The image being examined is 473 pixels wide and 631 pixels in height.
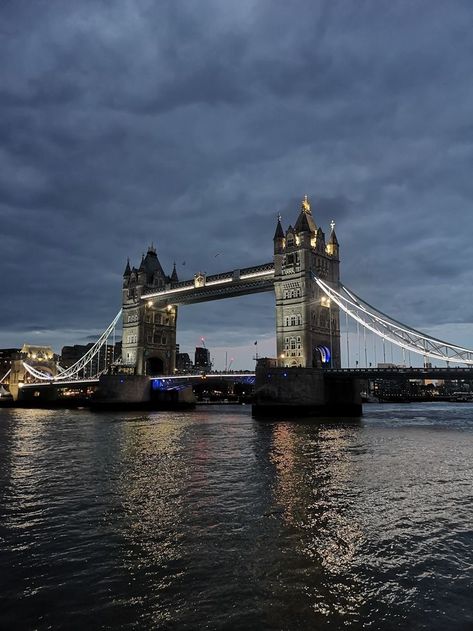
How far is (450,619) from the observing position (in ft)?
22.8

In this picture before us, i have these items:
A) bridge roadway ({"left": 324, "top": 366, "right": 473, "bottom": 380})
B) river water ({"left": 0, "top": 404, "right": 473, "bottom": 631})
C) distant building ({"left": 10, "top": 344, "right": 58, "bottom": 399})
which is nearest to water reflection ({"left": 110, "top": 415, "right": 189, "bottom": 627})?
river water ({"left": 0, "top": 404, "right": 473, "bottom": 631})

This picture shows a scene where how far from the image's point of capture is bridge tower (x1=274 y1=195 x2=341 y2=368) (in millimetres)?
67312

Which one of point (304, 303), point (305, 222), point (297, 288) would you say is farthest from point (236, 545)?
point (305, 222)

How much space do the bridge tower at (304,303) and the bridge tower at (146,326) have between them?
99.2ft

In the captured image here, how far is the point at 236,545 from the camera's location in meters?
10.1

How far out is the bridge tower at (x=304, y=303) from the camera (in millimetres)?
67312

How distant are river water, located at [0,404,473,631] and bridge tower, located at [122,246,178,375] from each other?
243ft

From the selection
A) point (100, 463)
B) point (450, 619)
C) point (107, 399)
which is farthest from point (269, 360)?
point (450, 619)

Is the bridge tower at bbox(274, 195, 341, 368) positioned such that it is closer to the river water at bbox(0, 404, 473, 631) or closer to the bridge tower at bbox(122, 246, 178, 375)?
the bridge tower at bbox(122, 246, 178, 375)

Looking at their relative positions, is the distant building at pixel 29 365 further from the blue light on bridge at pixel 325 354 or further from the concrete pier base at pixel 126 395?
the blue light on bridge at pixel 325 354

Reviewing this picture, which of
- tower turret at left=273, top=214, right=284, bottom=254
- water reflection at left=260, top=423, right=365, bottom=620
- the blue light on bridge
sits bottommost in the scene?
water reflection at left=260, top=423, right=365, bottom=620

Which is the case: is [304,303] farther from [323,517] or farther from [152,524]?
[152,524]

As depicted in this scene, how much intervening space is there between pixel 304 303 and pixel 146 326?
129ft

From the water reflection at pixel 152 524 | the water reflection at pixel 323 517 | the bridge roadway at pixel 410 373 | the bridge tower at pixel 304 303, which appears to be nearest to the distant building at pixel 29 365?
the bridge tower at pixel 304 303
